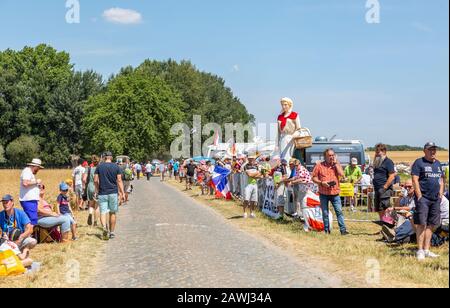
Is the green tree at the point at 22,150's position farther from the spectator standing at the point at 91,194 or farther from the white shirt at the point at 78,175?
the spectator standing at the point at 91,194

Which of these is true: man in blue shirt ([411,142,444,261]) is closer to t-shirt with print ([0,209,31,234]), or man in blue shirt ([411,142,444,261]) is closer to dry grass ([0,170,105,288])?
dry grass ([0,170,105,288])

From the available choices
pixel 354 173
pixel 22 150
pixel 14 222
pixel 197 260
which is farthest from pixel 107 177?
pixel 22 150

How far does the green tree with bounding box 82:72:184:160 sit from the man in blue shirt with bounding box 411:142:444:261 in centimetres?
6163

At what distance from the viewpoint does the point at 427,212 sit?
1026 cm

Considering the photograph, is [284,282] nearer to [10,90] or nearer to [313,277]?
[313,277]

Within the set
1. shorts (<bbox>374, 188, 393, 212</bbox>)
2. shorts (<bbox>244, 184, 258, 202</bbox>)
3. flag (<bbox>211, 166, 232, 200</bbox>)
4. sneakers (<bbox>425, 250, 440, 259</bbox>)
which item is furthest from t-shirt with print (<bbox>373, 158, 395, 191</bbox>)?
flag (<bbox>211, 166, 232, 200</bbox>)

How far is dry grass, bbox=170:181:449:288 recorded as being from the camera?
8656 mm

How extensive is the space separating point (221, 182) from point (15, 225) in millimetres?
16248

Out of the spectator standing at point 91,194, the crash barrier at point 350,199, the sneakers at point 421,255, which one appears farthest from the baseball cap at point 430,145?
the spectator standing at point 91,194

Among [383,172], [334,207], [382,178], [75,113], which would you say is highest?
[75,113]

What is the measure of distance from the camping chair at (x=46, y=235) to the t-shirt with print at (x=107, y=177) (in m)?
1.37

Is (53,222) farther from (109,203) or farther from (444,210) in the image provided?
(444,210)

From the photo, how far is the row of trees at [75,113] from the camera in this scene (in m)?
71.8

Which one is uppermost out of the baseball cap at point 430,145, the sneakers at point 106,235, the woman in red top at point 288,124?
the woman in red top at point 288,124
